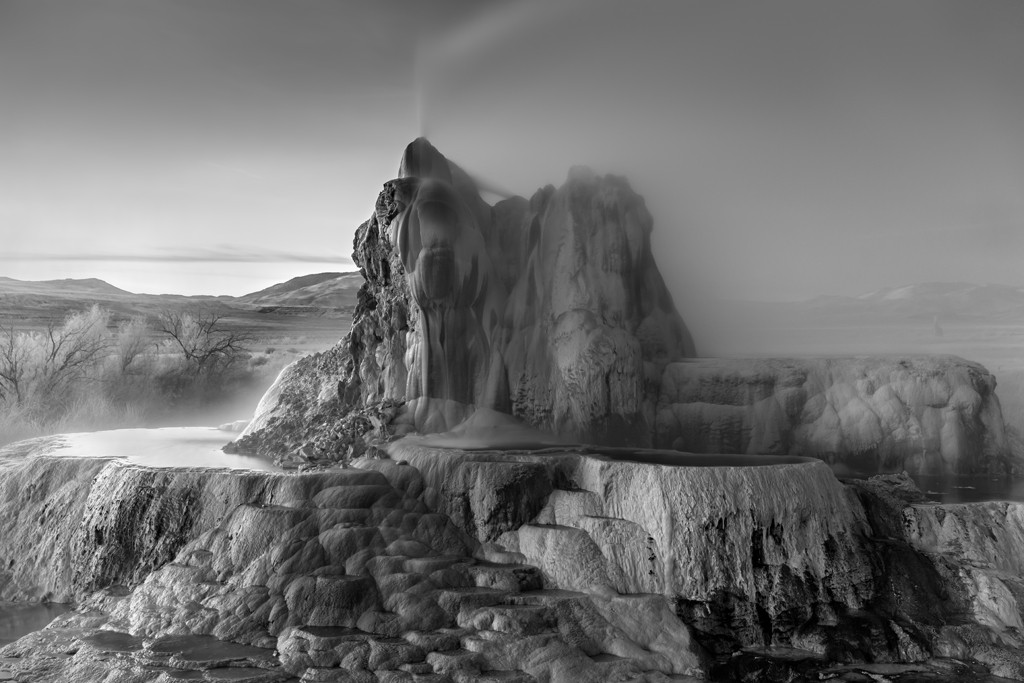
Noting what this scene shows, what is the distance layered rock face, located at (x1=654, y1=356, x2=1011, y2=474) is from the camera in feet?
38.7

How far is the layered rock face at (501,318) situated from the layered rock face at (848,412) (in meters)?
0.86

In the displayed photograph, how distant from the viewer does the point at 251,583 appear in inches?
316

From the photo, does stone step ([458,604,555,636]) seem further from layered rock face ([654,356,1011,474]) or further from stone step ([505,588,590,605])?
layered rock face ([654,356,1011,474])

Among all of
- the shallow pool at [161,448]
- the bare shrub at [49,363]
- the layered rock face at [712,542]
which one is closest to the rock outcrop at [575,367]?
the shallow pool at [161,448]

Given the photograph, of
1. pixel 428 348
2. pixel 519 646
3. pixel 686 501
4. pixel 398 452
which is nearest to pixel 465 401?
pixel 428 348

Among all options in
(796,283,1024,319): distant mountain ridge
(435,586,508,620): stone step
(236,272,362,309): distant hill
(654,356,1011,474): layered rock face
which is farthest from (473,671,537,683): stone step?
(236,272,362,309): distant hill

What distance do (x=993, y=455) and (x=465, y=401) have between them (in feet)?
28.4

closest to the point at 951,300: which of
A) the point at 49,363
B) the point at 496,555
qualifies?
the point at 496,555

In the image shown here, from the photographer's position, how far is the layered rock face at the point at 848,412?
11.8 m

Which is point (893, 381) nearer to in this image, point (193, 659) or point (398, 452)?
point (398, 452)

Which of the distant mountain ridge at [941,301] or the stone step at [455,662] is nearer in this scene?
the stone step at [455,662]

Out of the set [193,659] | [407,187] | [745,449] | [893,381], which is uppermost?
[407,187]

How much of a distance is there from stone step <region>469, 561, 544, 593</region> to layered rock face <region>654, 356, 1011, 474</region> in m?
5.31

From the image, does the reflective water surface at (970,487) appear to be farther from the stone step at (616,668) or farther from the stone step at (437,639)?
the stone step at (437,639)
